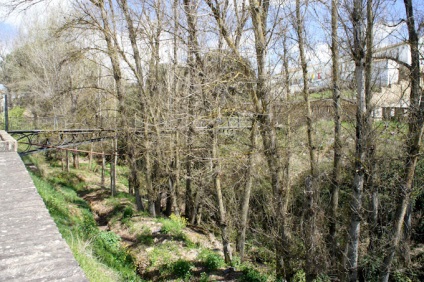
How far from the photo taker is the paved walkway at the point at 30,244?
2.28 m

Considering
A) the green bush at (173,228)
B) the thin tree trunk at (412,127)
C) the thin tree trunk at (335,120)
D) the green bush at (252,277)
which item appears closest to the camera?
the thin tree trunk at (412,127)

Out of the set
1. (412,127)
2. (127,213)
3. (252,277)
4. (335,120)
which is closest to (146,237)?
(127,213)

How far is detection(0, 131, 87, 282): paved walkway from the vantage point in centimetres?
228

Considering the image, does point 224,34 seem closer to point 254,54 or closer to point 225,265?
point 254,54

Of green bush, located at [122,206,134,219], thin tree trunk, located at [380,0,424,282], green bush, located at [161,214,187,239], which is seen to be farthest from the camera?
green bush, located at [122,206,134,219]

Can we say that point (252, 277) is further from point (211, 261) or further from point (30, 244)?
point (30, 244)

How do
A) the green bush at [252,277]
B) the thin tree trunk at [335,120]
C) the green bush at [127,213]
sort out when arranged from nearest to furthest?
the thin tree trunk at [335,120] → the green bush at [252,277] → the green bush at [127,213]

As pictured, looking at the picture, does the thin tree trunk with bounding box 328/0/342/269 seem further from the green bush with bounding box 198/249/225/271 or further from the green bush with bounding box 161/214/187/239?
the green bush with bounding box 161/214/187/239

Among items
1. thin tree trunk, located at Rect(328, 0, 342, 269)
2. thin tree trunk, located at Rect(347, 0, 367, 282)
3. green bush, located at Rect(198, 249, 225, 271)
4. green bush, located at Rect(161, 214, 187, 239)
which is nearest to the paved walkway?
thin tree trunk, located at Rect(347, 0, 367, 282)

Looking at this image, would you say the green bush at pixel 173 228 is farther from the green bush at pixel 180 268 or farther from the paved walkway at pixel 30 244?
the paved walkway at pixel 30 244

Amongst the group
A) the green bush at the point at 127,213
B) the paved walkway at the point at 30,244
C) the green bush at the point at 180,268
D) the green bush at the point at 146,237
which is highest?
the paved walkway at the point at 30,244

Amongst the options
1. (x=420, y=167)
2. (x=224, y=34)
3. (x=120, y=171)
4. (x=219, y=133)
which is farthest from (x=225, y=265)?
(x=120, y=171)

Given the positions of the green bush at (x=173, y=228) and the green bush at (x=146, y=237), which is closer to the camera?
the green bush at (x=146, y=237)

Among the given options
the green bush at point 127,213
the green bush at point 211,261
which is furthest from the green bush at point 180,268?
the green bush at point 127,213
